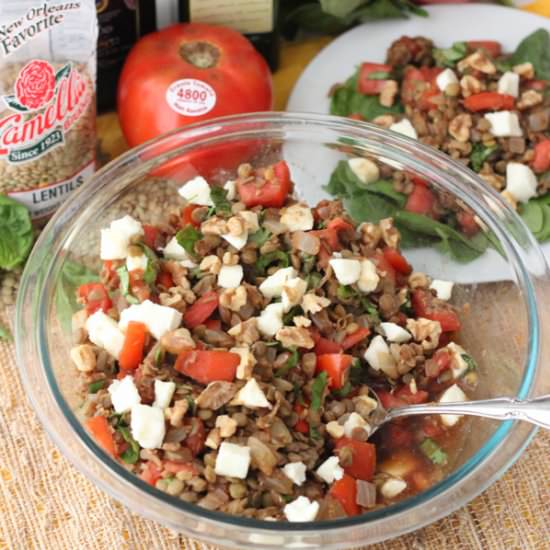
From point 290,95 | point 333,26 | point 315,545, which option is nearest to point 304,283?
point 315,545

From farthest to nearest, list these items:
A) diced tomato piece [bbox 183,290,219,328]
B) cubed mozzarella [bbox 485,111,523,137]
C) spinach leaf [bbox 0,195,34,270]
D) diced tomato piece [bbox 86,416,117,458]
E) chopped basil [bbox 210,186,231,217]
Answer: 1. cubed mozzarella [bbox 485,111,523,137]
2. spinach leaf [bbox 0,195,34,270]
3. chopped basil [bbox 210,186,231,217]
4. diced tomato piece [bbox 183,290,219,328]
5. diced tomato piece [bbox 86,416,117,458]

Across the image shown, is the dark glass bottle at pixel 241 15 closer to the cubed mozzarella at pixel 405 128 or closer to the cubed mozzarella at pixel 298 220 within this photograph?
the cubed mozzarella at pixel 405 128

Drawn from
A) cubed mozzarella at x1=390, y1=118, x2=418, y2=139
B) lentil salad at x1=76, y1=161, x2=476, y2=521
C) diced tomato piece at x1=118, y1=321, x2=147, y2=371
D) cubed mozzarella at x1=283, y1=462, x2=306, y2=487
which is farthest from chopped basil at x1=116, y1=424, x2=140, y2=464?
cubed mozzarella at x1=390, y1=118, x2=418, y2=139

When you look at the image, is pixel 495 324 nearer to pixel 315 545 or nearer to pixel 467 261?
pixel 467 261

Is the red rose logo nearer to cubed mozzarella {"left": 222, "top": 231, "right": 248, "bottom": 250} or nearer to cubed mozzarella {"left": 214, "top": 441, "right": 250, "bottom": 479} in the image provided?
cubed mozzarella {"left": 222, "top": 231, "right": 248, "bottom": 250}

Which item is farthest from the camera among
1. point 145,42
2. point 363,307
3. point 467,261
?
point 145,42

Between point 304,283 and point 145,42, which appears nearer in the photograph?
point 304,283
